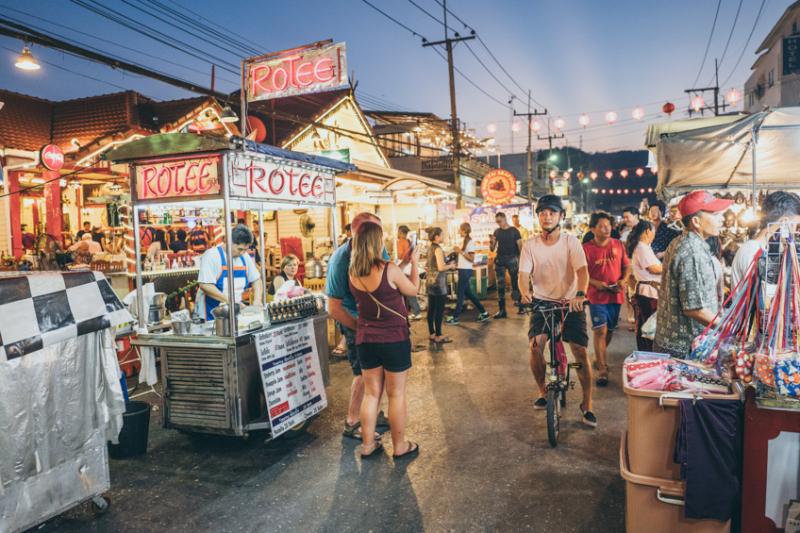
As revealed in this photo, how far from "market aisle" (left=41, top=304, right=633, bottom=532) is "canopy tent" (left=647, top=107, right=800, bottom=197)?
3090mm

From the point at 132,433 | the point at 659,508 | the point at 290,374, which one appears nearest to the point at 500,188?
the point at 290,374

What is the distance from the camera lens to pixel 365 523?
3600 millimetres

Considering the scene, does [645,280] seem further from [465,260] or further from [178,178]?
[178,178]

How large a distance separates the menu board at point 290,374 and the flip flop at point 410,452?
1.15m

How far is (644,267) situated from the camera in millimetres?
6645

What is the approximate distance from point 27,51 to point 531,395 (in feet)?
34.9

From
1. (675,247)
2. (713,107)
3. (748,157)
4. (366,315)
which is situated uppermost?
(713,107)

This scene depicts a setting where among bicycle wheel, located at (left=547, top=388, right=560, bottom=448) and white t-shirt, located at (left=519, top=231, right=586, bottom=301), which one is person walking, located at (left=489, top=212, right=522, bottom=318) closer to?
white t-shirt, located at (left=519, top=231, right=586, bottom=301)

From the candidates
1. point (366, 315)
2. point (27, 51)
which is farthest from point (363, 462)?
point (27, 51)

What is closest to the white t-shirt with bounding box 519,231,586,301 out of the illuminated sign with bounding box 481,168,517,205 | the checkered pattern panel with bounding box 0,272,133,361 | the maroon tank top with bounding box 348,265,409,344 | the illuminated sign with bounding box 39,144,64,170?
the maroon tank top with bounding box 348,265,409,344

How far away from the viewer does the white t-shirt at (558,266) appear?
5102 mm

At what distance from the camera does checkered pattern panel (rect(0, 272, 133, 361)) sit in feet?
10.6

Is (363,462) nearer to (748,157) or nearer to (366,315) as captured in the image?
(366,315)

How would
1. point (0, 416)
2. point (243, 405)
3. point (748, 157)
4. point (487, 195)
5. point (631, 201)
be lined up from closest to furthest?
point (0, 416)
point (243, 405)
point (748, 157)
point (487, 195)
point (631, 201)
